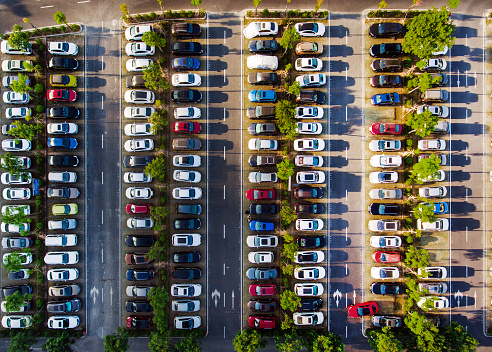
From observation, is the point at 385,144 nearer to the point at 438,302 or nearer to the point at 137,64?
the point at 438,302

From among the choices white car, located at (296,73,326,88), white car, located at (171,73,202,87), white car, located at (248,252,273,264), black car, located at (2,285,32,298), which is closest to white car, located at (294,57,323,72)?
white car, located at (296,73,326,88)

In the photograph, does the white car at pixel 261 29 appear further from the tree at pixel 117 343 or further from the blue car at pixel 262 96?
the tree at pixel 117 343

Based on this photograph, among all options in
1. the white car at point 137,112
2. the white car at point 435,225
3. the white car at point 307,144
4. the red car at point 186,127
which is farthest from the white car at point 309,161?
the white car at point 137,112

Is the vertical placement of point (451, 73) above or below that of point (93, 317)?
above

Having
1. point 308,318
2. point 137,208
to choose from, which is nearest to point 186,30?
point 137,208

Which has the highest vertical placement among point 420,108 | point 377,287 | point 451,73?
point 451,73

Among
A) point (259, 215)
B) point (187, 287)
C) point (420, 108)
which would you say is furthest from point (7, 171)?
point (420, 108)

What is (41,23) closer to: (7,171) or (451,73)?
(7,171)
